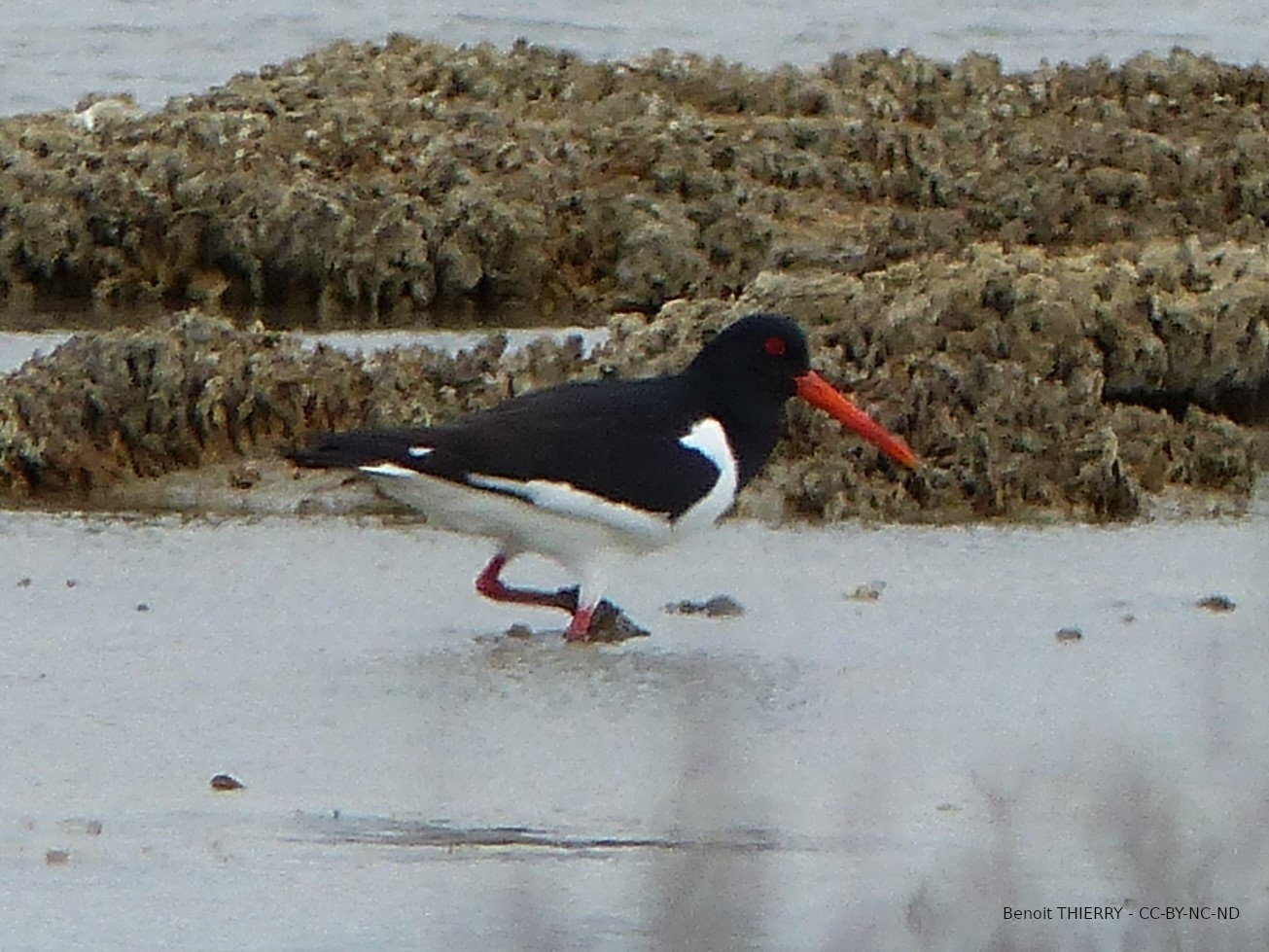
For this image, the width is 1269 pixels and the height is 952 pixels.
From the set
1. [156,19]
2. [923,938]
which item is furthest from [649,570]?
[156,19]

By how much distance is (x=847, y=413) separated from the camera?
6996mm

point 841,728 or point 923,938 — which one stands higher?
point 923,938

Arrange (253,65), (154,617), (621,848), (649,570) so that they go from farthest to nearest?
(253,65) < (649,570) < (154,617) < (621,848)

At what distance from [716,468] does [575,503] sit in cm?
37

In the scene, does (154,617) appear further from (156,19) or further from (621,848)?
(156,19)

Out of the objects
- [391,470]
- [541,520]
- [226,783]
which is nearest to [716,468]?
[541,520]

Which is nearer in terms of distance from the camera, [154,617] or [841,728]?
[841,728]

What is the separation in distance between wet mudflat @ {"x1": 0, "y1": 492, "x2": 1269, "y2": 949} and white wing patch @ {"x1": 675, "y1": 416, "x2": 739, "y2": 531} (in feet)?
0.83

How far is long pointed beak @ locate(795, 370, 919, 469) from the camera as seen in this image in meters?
6.90

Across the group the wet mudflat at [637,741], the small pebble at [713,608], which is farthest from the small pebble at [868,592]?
the small pebble at [713,608]

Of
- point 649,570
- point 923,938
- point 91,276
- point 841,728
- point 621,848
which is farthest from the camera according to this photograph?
point 91,276

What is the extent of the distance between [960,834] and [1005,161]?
6974 millimetres

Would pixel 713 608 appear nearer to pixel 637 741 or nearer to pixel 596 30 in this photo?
pixel 637 741

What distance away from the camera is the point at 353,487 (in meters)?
7.64
